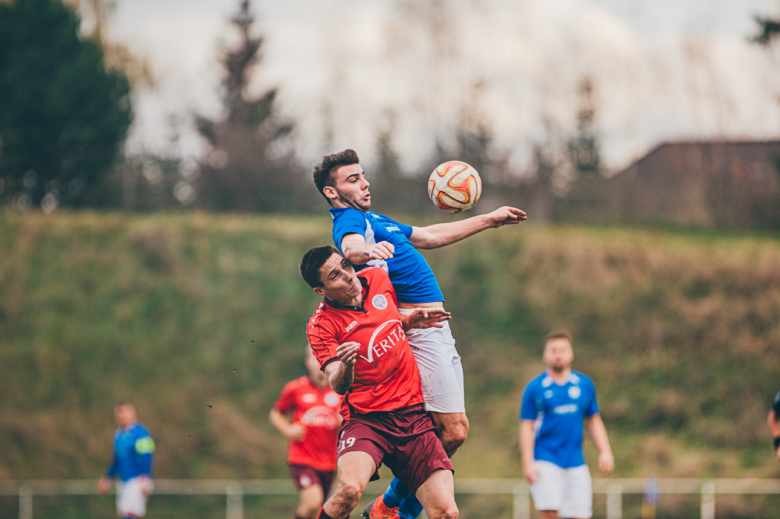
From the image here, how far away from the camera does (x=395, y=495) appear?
558 cm

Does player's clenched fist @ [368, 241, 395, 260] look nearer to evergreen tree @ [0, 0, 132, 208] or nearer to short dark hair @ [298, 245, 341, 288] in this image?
short dark hair @ [298, 245, 341, 288]

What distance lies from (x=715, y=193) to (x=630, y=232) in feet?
16.7

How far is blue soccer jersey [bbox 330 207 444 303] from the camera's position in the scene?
5143mm

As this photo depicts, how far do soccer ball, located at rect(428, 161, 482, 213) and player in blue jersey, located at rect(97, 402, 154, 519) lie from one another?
8.45m

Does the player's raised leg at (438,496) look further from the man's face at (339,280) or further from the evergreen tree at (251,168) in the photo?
the evergreen tree at (251,168)

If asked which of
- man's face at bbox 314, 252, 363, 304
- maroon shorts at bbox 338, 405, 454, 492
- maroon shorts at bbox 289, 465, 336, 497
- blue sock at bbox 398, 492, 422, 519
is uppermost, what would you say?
man's face at bbox 314, 252, 363, 304

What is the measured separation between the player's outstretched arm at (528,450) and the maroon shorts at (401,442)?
99.3 inches

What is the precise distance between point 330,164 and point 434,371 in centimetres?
170

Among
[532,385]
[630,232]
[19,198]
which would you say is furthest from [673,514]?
[19,198]

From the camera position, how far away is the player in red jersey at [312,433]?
903cm

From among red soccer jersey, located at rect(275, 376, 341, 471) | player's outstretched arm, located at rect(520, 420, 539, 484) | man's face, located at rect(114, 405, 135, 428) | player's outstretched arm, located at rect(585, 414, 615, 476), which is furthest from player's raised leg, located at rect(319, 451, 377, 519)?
man's face, located at rect(114, 405, 135, 428)

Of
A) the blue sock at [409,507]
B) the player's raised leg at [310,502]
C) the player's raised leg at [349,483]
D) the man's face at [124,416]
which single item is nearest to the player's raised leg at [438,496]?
the player's raised leg at [349,483]

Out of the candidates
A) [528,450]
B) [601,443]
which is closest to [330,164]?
[528,450]

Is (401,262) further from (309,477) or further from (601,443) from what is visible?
(309,477)
